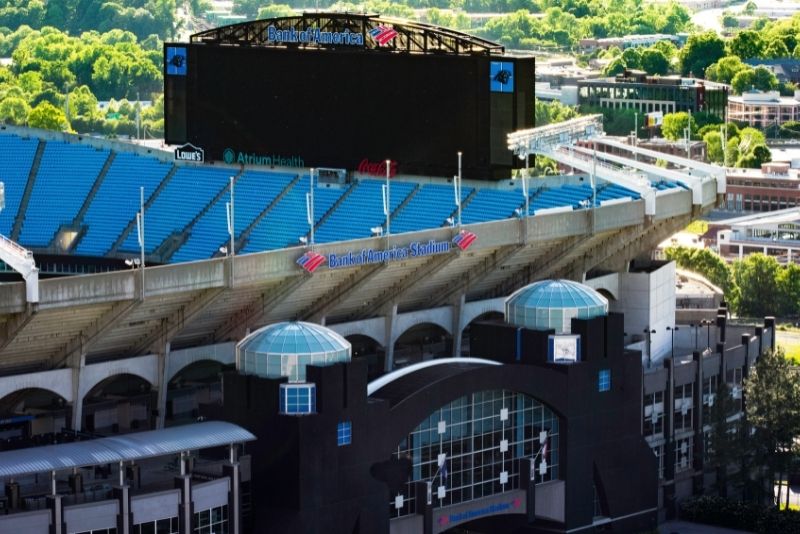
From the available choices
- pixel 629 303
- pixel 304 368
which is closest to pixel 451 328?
pixel 629 303

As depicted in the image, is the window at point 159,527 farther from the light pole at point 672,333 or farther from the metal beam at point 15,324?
the light pole at point 672,333

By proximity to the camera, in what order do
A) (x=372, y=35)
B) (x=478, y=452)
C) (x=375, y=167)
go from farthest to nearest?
(x=375, y=167) < (x=372, y=35) < (x=478, y=452)

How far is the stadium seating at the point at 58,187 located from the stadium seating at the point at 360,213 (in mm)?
15290

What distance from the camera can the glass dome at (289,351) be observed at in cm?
9744

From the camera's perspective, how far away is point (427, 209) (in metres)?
123

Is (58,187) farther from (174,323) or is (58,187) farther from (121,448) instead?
(121,448)

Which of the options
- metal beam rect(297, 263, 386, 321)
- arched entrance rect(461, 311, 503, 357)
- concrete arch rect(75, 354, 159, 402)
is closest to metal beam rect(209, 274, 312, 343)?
metal beam rect(297, 263, 386, 321)

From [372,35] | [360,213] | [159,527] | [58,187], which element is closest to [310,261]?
[159,527]

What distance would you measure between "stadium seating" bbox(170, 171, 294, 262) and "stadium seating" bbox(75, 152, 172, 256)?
4940mm

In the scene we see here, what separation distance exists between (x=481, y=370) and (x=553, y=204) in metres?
20.4

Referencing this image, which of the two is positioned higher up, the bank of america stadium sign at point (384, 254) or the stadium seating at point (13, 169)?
the stadium seating at point (13, 169)

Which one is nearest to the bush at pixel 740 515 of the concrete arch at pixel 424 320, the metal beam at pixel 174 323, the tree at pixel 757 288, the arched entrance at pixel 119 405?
the concrete arch at pixel 424 320

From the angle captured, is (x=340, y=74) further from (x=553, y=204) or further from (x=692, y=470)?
(x=692, y=470)

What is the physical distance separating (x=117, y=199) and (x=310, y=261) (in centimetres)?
3112
